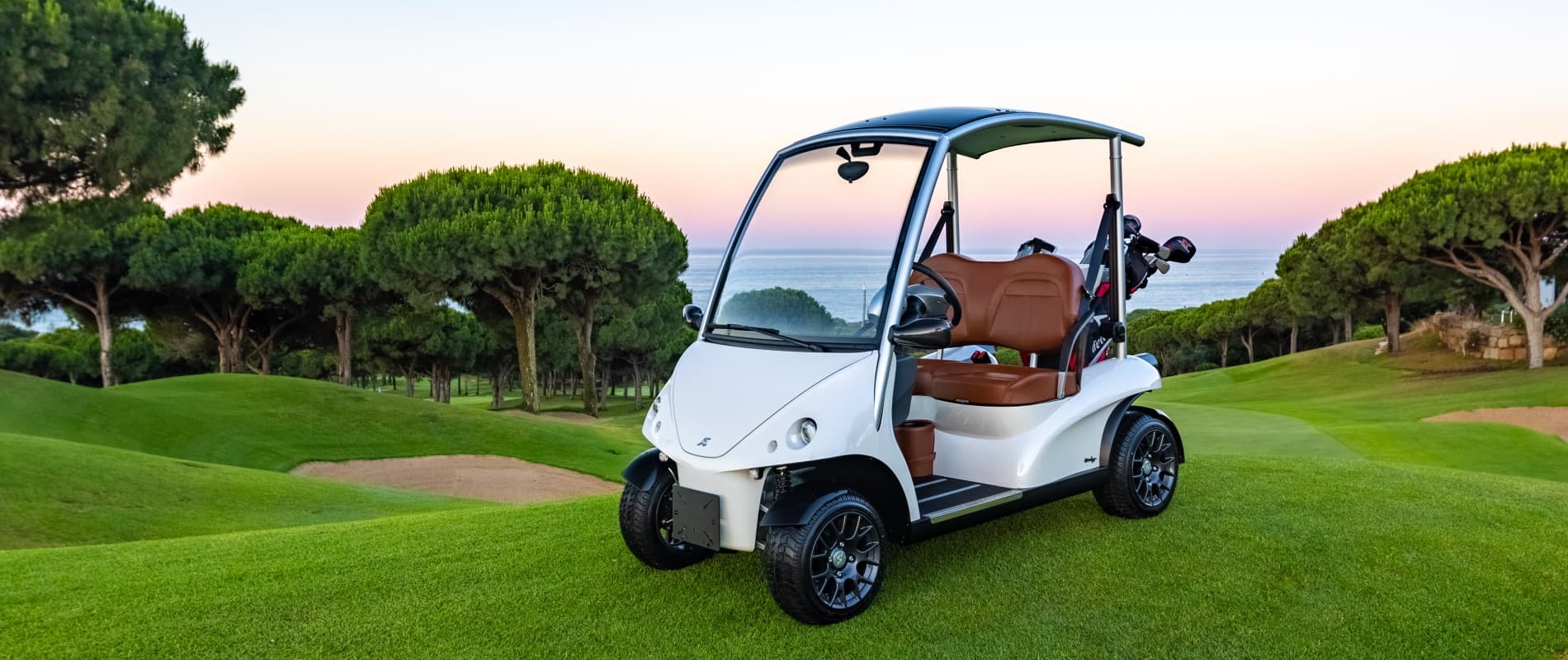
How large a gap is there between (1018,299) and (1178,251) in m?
1.35

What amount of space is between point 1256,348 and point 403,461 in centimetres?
6031

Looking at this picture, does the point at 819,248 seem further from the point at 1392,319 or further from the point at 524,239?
the point at 1392,319

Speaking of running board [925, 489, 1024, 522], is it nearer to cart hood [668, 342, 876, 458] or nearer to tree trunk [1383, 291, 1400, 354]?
cart hood [668, 342, 876, 458]

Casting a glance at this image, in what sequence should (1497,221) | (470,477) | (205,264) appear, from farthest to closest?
(205,264)
(1497,221)
(470,477)

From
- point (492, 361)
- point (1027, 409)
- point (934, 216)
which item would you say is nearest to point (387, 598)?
point (1027, 409)

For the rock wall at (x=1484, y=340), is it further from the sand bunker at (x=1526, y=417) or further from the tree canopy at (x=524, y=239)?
the tree canopy at (x=524, y=239)

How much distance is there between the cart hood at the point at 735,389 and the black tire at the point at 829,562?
51 cm

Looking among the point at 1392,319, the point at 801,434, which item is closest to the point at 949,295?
the point at 801,434

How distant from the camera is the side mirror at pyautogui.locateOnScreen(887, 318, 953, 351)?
15.0 ft

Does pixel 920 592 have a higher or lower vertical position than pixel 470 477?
higher

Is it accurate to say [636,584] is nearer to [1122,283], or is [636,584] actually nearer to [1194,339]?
[1122,283]

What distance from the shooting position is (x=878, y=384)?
4.70 meters

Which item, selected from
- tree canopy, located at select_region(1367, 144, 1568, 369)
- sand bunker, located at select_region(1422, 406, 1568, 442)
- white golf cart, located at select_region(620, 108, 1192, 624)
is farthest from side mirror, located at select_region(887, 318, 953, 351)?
tree canopy, located at select_region(1367, 144, 1568, 369)

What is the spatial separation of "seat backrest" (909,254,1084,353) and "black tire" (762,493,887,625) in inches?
75.4
